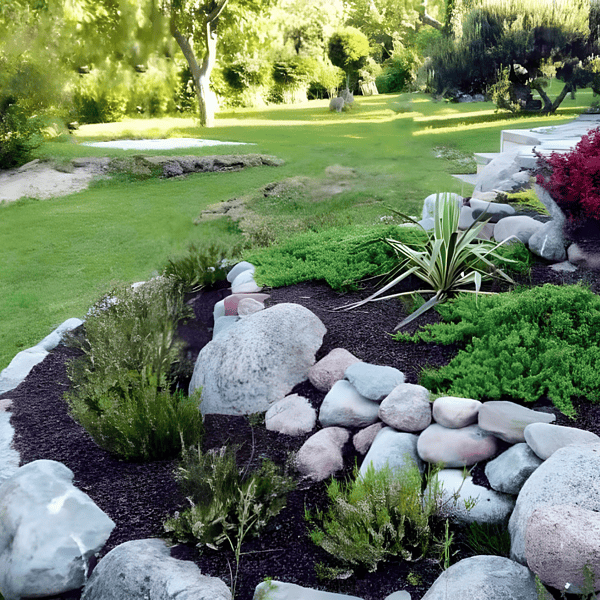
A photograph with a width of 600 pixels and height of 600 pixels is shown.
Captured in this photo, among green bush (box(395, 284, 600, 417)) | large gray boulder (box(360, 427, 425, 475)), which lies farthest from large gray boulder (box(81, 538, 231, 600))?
green bush (box(395, 284, 600, 417))

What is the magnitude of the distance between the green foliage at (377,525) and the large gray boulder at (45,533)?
924 mm

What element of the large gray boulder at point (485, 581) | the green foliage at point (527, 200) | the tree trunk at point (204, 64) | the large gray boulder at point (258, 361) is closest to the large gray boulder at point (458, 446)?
the large gray boulder at point (485, 581)

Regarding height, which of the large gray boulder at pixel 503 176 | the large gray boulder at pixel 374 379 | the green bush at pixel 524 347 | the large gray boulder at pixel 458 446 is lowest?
the large gray boulder at pixel 458 446

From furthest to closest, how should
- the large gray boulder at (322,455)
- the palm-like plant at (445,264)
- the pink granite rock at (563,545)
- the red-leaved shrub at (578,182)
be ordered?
the red-leaved shrub at (578,182) → the palm-like plant at (445,264) → the large gray boulder at (322,455) → the pink granite rock at (563,545)

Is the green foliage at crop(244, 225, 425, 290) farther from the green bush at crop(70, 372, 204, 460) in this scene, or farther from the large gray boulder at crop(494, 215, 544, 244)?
the green bush at crop(70, 372, 204, 460)

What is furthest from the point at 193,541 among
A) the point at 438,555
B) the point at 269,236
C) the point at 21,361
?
the point at 269,236

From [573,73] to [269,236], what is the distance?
498 inches

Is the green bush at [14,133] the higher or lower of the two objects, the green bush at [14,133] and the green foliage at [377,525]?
the higher

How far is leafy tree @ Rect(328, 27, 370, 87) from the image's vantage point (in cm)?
2052

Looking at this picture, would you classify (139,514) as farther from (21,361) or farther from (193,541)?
(21,361)

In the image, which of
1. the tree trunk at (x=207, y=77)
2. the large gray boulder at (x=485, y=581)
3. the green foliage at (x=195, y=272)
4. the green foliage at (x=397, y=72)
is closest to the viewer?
the large gray boulder at (x=485, y=581)

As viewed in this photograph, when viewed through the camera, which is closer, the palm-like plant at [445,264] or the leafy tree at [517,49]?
the palm-like plant at [445,264]

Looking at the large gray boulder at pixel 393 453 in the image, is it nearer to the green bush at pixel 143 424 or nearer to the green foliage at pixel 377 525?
the green foliage at pixel 377 525

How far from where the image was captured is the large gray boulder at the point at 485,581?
187 centimetres
